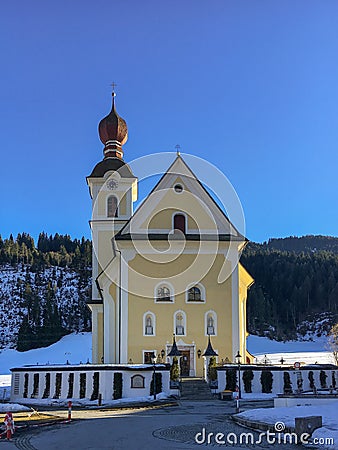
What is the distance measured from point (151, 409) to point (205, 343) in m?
11.0

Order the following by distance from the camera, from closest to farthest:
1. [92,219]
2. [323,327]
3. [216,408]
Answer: [216,408] < [92,219] < [323,327]

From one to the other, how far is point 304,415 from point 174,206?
2221cm

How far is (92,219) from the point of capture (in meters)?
46.4

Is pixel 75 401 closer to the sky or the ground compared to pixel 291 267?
closer to the ground

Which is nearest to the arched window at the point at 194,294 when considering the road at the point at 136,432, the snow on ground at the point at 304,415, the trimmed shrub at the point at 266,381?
the trimmed shrub at the point at 266,381

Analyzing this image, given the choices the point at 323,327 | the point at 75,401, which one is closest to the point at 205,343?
the point at 75,401

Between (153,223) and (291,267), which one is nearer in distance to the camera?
(153,223)

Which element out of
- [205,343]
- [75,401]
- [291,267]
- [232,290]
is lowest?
[75,401]

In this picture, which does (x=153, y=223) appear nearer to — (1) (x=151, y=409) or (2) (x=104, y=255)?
(2) (x=104, y=255)

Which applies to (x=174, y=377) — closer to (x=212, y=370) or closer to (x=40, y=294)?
(x=212, y=370)

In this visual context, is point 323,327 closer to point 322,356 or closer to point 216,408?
point 322,356

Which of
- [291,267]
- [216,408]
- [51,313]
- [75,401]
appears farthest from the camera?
[291,267]

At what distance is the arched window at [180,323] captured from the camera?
3544 centimetres

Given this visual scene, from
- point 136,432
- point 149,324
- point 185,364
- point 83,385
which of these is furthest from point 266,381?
point 136,432
